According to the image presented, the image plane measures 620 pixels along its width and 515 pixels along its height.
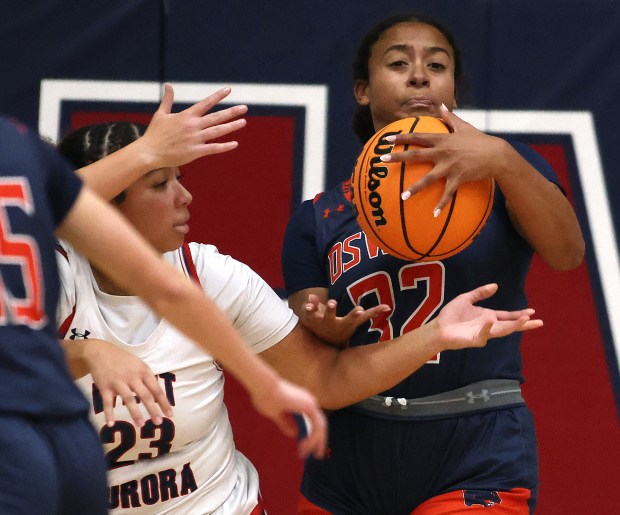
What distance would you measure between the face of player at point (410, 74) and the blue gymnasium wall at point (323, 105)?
115cm

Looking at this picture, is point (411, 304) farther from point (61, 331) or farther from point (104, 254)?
point (104, 254)

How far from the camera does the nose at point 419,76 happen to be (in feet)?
9.80

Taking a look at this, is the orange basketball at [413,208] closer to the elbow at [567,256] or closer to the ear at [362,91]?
the elbow at [567,256]

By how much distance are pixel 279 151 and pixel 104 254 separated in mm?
2761

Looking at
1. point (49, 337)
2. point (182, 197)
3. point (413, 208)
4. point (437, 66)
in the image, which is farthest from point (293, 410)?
point (437, 66)

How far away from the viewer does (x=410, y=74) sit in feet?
9.91

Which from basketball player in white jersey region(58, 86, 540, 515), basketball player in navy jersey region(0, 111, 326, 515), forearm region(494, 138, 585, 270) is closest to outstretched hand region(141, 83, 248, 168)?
basketball player in white jersey region(58, 86, 540, 515)

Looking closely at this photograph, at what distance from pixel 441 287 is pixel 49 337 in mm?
1398

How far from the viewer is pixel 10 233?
1623mm

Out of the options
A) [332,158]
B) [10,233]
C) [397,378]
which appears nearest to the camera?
[10,233]

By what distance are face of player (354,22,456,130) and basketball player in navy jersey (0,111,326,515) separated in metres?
1.49

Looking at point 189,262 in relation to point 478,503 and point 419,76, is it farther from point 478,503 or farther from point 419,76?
point 478,503

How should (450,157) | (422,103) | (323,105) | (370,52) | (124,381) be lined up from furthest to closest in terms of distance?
1. (323,105)
2. (370,52)
3. (422,103)
4. (450,157)
5. (124,381)

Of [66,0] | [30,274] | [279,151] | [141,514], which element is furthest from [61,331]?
[66,0]
